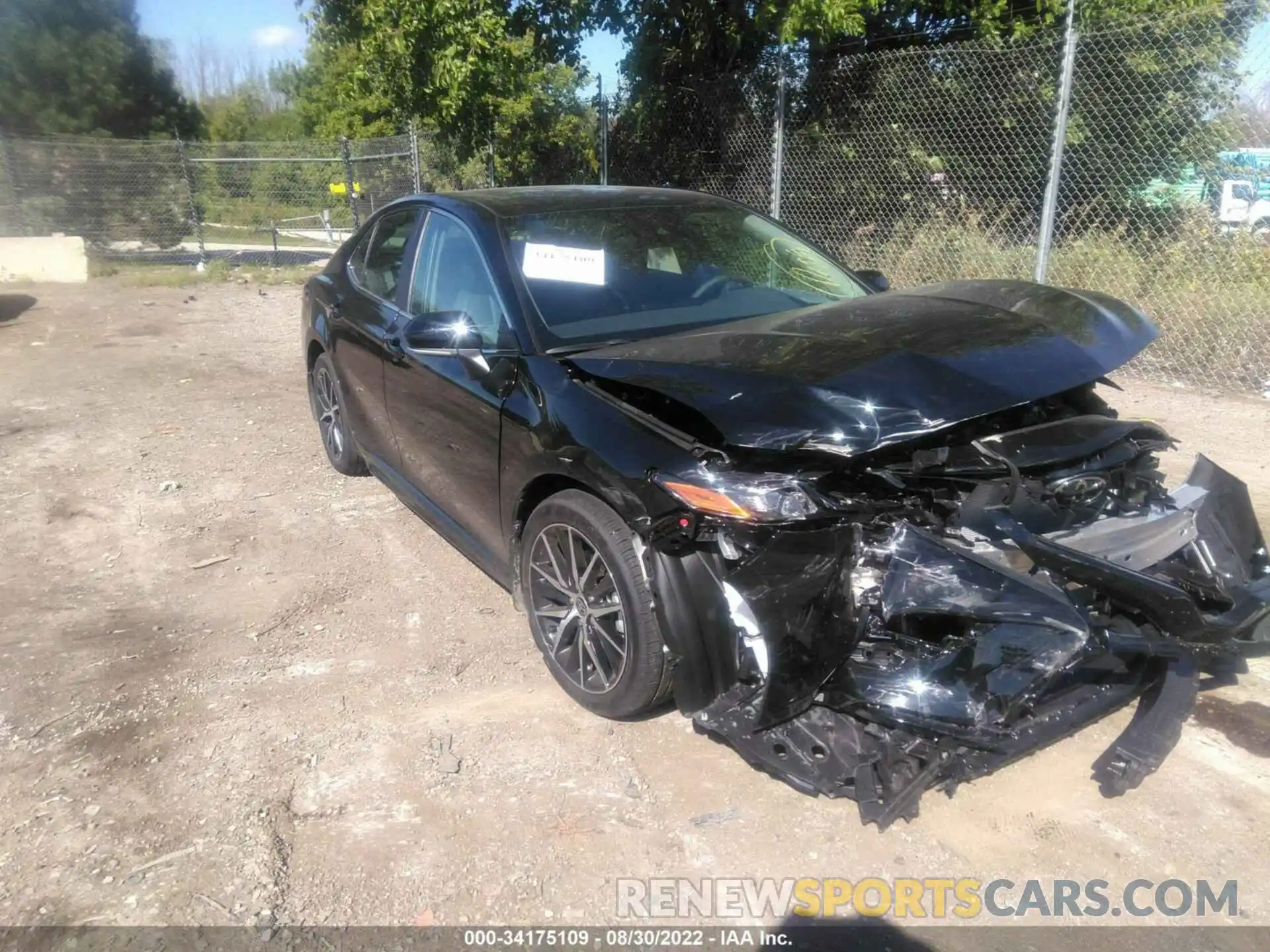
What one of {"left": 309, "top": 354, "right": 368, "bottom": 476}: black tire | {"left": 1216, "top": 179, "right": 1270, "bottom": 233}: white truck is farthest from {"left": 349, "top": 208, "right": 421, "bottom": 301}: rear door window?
{"left": 1216, "top": 179, "right": 1270, "bottom": 233}: white truck

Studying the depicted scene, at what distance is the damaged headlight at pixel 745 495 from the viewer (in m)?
2.68

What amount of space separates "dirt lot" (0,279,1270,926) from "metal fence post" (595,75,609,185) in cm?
679

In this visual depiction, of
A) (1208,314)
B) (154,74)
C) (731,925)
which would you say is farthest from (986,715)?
(154,74)

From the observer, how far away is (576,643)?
10.9 ft

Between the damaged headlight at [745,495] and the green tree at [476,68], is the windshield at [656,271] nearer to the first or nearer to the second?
the damaged headlight at [745,495]

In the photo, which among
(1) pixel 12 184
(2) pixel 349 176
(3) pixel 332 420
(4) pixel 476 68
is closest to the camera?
(3) pixel 332 420

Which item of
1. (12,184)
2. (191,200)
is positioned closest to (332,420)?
(191,200)

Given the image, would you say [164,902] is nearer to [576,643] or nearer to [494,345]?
[576,643]

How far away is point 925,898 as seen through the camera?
2.51 meters

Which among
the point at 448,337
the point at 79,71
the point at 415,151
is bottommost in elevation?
the point at 448,337

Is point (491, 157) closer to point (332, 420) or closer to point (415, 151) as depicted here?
point (415, 151)

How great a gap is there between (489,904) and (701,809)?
68cm

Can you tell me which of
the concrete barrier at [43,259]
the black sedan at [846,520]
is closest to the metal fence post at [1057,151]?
the black sedan at [846,520]

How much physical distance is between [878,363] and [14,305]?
13.5m
